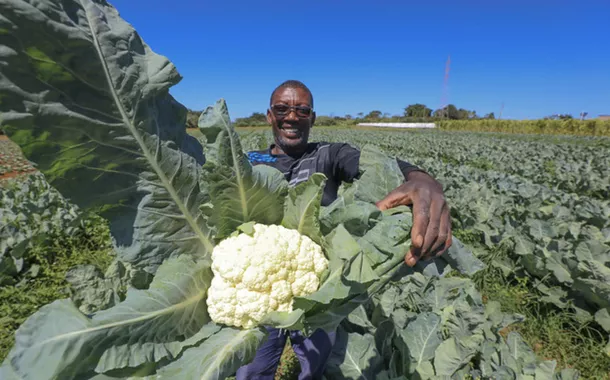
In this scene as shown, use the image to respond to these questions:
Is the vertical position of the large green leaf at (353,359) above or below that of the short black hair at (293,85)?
below

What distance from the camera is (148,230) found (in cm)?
107

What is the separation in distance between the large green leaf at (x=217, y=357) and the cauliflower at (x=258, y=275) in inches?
1.7

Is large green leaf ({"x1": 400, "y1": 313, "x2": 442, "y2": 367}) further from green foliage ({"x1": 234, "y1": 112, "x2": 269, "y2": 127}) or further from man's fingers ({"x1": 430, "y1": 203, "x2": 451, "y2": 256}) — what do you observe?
green foliage ({"x1": 234, "y1": 112, "x2": 269, "y2": 127})

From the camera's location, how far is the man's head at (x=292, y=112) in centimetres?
243

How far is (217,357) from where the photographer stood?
94cm

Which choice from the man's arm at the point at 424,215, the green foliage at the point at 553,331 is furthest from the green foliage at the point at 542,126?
the man's arm at the point at 424,215

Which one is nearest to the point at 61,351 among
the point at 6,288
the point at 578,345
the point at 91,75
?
the point at 91,75

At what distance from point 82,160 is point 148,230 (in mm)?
275

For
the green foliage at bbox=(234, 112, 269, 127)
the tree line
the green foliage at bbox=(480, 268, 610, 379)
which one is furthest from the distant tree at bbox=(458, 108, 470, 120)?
the green foliage at bbox=(480, 268, 610, 379)

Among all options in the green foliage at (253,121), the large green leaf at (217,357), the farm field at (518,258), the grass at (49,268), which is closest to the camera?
the large green leaf at (217,357)

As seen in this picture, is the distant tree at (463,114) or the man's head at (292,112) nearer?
the man's head at (292,112)

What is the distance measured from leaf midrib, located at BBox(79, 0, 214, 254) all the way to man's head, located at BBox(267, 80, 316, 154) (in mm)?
1430

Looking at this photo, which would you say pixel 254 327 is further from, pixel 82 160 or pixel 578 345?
pixel 578 345

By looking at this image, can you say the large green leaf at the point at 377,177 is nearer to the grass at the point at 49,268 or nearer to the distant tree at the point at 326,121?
the grass at the point at 49,268
